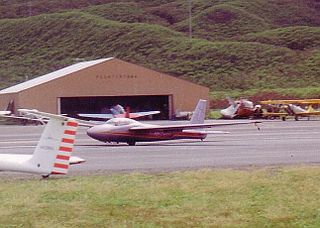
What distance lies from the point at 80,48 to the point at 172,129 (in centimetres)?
7797

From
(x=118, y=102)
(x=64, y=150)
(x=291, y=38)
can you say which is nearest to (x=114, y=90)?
(x=118, y=102)

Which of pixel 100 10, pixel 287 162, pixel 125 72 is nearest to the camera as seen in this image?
pixel 287 162

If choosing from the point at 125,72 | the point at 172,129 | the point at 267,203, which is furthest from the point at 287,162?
the point at 125,72

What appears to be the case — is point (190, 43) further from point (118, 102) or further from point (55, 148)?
point (55, 148)

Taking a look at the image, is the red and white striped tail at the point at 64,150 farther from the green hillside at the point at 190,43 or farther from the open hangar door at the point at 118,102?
the green hillside at the point at 190,43

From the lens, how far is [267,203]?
36.8 feet

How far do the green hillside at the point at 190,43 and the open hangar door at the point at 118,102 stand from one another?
22.7m

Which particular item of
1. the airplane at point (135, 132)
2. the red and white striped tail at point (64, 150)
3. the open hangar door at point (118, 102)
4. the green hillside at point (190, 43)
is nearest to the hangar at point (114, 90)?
the open hangar door at point (118, 102)

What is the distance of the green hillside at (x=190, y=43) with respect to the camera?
94250 mm

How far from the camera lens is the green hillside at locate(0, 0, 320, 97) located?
94.2m

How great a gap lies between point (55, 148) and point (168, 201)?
13.9ft

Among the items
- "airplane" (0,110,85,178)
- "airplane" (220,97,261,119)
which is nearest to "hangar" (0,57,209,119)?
"airplane" (220,97,261,119)

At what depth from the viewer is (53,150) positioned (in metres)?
15.1

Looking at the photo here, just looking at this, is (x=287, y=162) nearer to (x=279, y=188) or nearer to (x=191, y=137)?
(x=279, y=188)
